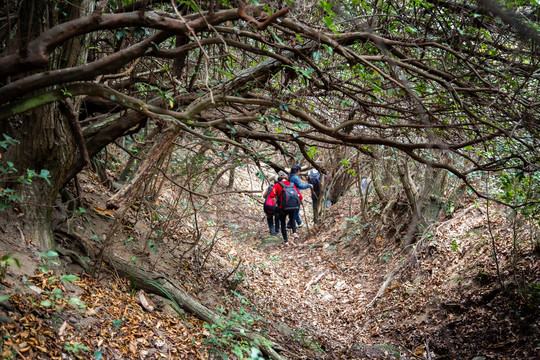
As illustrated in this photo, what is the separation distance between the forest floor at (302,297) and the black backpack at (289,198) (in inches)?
64.5

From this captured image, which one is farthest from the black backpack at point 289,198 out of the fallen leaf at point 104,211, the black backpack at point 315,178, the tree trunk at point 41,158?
the tree trunk at point 41,158

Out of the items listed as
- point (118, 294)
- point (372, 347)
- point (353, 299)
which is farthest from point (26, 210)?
point (353, 299)

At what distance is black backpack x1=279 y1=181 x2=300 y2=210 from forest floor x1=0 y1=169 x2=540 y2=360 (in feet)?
5.37

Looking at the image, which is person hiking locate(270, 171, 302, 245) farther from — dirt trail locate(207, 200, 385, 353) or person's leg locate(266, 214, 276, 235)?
dirt trail locate(207, 200, 385, 353)

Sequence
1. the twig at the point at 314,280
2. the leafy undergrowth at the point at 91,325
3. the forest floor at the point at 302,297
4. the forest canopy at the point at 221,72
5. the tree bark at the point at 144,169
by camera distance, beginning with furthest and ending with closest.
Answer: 1. the twig at the point at 314,280
2. the tree bark at the point at 144,169
3. the forest floor at the point at 302,297
4. the forest canopy at the point at 221,72
5. the leafy undergrowth at the point at 91,325

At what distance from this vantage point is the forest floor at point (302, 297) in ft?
12.6

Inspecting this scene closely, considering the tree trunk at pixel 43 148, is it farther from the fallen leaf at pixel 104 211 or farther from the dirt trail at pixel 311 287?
the dirt trail at pixel 311 287

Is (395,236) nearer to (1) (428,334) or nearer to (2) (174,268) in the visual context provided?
(1) (428,334)

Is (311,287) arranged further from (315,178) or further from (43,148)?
(43,148)

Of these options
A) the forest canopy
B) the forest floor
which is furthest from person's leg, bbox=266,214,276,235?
the forest canopy

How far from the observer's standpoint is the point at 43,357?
3234 millimetres

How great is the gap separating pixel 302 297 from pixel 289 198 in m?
3.64

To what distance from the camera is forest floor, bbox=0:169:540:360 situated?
3.84 m

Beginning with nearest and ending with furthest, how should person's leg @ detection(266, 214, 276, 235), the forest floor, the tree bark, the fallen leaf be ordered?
the forest floor, the tree bark, the fallen leaf, person's leg @ detection(266, 214, 276, 235)
